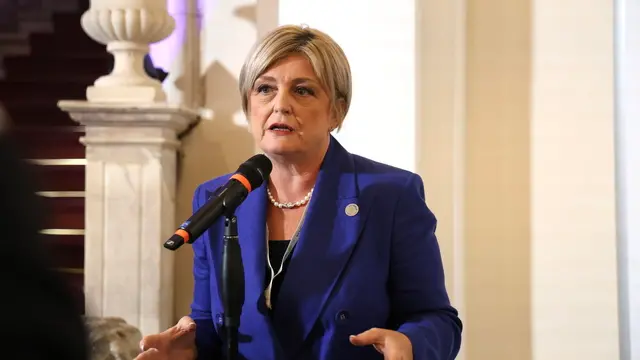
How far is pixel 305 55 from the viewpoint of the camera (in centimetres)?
175

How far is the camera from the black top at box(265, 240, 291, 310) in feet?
5.55

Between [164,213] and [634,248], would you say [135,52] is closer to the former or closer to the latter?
[164,213]

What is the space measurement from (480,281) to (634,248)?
0.54 meters

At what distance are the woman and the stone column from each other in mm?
1017

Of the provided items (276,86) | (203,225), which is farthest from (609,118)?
(203,225)

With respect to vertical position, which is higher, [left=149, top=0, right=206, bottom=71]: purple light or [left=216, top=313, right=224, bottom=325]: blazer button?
[left=149, top=0, right=206, bottom=71]: purple light

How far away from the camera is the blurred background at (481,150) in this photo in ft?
8.82

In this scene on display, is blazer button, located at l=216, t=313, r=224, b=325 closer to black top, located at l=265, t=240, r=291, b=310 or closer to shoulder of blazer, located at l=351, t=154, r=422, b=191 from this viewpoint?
black top, located at l=265, t=240, r=291, b=310

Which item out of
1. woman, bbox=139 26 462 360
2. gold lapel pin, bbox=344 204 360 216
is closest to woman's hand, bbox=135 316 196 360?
woman, bbox=139 26 462 360

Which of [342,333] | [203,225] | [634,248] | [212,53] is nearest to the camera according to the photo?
[203,225]

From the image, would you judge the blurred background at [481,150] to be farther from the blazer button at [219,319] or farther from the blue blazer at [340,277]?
the blazer button at [219,319]

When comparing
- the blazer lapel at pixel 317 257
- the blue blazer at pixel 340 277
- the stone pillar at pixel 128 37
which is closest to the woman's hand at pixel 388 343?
the blue blazer at pixel 340 277

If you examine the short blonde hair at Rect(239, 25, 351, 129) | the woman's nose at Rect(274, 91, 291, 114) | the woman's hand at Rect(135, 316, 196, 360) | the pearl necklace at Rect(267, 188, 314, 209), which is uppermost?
the short blonde hair at Rect(239, 25, 351, 129)

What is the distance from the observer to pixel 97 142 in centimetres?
280
